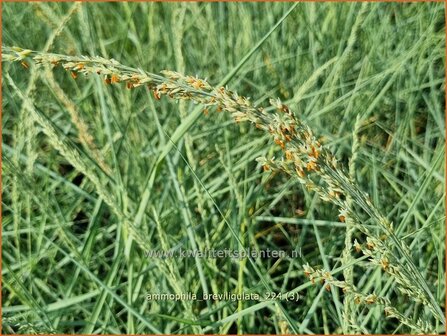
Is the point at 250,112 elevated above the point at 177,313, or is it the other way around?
the point at 250,112

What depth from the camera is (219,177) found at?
1.30 meters

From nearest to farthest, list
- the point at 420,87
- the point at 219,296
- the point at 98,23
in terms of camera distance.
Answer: the point at 219,296, the point at 420,87, the point at 98,23

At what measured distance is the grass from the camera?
1006mm

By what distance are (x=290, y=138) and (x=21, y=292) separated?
71 cm

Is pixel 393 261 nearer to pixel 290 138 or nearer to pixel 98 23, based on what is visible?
pixel 290 138

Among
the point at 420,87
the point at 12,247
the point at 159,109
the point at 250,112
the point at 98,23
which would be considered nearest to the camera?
the point at 250,112

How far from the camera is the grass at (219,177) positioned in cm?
101

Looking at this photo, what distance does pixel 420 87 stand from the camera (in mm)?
1403

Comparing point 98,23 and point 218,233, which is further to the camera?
point 98,23

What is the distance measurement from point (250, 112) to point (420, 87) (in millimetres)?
878

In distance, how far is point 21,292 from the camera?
1.15m

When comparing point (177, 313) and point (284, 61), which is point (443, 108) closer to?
point (284, 61)

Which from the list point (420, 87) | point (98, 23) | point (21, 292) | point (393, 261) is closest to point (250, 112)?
point (393, 261)

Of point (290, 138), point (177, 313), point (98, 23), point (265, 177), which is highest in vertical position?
point (290, 138)
